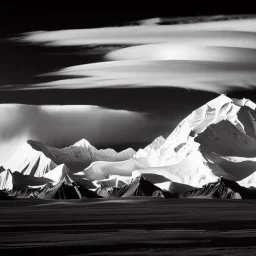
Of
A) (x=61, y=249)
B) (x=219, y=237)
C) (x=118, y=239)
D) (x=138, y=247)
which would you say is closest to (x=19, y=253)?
(x=61, y=249)

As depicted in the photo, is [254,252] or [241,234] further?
[241,234]

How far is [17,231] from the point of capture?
102 m

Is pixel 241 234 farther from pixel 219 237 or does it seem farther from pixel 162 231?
pixel 162 231

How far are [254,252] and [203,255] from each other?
5278mm

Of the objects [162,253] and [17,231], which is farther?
[17,231]

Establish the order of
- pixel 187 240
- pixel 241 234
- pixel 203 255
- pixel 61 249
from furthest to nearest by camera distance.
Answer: pixel 241 234 → pixel 187 240 → pixel 61 249 → pixel 203 255

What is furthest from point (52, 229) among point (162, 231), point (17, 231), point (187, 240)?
point (187, 240)

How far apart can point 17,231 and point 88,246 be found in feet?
84.4

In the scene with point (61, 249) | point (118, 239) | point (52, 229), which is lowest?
point (52, 229)

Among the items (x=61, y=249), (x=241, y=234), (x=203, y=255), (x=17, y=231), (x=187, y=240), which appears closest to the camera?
(x=203, y=255)

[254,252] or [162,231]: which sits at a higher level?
[254,252]

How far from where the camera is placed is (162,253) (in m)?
71.6

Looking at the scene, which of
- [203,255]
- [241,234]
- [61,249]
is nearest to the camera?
[203,255]

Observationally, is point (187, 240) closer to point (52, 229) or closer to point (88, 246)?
point (88, 246)
